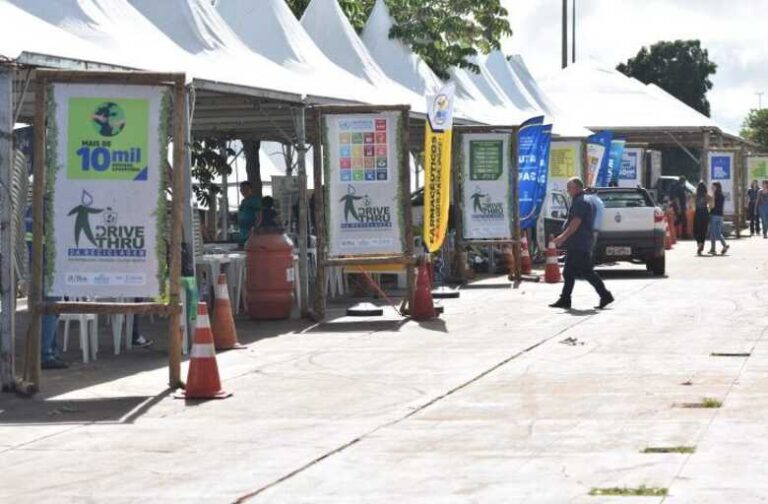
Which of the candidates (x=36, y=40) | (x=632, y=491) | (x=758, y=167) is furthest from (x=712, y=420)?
(x=758, y=167)

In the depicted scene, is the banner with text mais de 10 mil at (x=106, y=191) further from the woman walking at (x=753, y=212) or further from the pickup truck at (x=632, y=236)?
the woman walking at (x=753, y=212)

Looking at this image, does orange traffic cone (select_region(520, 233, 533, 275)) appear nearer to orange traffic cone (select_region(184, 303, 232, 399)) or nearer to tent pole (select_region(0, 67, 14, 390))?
orange traffic cone (select_region(184, 303, 232, 399))

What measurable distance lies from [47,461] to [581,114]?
43.6 m

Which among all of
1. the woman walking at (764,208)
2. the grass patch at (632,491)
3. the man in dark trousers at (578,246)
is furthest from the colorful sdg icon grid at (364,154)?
the woman walking at (764,208)

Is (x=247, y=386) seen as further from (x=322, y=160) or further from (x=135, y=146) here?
(x=322, y=160)

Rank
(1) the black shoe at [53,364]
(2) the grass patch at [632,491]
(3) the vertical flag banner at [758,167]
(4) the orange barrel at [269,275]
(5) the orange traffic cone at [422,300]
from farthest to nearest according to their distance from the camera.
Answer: (3) the vertical flag banner at [758,167] < (5) the orange traffic cone at [422,300] < (4) the orange barrel at [269,275] < (1) the black shoe at [53,364] < (2) the grass patch at [632,491]

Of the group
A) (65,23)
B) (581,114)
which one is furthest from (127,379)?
(581,114)

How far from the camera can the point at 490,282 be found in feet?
92.3

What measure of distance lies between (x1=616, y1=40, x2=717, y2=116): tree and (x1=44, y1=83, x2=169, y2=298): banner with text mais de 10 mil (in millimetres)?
102523

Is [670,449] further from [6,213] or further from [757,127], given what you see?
[757,127]

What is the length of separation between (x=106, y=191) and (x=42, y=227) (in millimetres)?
590

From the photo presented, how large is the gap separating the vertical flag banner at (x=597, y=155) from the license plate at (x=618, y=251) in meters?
8.70

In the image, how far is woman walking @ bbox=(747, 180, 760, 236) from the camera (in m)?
53.5

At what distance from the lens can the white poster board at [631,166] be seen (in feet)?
165
